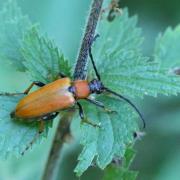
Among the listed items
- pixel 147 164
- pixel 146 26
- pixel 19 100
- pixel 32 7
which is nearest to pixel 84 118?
pixel 19 100

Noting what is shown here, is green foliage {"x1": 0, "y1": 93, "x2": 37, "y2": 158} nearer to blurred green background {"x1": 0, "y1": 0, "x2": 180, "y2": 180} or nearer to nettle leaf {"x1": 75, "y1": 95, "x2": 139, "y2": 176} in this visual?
nettle leaf {"x1": 75, "y1": 95, "x2": 139, "y2": 176}

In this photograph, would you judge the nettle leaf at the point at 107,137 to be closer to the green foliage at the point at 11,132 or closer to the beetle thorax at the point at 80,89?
the beetle thorax at the point at 80,89

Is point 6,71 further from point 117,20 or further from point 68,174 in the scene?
point 117,20

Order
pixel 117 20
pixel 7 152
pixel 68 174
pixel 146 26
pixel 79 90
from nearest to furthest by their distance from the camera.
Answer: pixel 7 152, pixel 79 90, pixel 117 20, pixel 68 174, pixel 146 26

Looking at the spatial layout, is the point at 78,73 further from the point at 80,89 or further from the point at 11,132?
the point at 11,132

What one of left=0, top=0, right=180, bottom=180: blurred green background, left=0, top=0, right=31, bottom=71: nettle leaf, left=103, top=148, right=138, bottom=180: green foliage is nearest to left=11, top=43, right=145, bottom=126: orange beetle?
left=0, top=0, right=31, bottom=71: nettle leaf

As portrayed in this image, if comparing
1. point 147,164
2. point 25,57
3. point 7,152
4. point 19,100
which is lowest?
point 147,164
